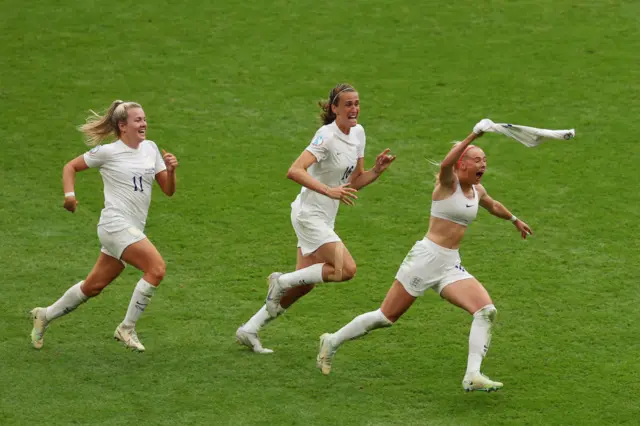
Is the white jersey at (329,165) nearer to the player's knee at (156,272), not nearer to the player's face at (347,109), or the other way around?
the player's face at (347,109)

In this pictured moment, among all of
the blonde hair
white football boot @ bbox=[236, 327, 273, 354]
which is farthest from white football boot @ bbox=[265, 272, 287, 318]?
the blonde hair

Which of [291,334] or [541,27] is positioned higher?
[541,27]

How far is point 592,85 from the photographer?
17078mm

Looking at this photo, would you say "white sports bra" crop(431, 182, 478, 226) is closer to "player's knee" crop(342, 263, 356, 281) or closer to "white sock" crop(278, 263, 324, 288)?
"player's knee" crop(342, 263, 356, 281)

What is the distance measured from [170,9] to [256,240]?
741cm

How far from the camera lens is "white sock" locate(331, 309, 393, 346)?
9992 millimetres

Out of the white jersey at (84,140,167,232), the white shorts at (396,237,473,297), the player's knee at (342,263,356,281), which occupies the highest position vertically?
the white jersey at (84,140,167,232)

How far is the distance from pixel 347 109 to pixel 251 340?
7.38 feet

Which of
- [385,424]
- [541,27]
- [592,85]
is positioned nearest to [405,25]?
[541,27]

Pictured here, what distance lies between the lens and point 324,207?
10.5 meters

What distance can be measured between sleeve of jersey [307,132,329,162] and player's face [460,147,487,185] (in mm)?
1261

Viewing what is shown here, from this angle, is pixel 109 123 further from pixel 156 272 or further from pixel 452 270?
pixel 452 270

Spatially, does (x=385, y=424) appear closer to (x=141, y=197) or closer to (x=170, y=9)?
(x=141, y=197)

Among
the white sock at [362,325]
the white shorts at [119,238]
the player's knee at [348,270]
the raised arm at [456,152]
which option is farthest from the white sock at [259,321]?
the raised arm at [456,152]
